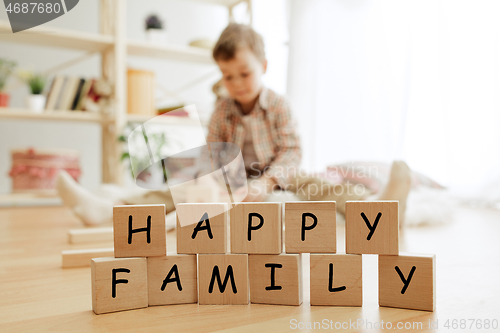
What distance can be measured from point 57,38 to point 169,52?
1.96ft

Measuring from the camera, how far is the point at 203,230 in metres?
0.57

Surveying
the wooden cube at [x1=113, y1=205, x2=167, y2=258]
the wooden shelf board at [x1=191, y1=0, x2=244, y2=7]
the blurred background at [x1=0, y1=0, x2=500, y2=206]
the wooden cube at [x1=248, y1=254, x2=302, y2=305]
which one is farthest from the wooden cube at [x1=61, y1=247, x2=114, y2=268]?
the wooden shelf board at [x1=191, y1=0, x2=244, y2=7]

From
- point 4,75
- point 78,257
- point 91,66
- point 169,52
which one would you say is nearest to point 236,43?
point 78,257

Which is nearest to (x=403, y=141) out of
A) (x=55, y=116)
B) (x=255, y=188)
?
(x=255, y=188)

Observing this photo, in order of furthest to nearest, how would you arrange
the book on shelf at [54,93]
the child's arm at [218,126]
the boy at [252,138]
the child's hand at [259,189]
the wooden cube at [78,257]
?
1. the book on shelf at [54,93]
2. the child's arm at [218,126]
3. the boy at [252,138]
4. the child's hand at [259,189]
5. the wooden cube at [78,257]

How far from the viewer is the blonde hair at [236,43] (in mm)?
1362

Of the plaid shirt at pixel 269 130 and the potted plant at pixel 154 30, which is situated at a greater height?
the potted plant at pixel 154 30

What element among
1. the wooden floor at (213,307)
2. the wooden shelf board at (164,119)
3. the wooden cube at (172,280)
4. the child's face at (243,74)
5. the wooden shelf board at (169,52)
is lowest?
the wooden floor at (213,307)

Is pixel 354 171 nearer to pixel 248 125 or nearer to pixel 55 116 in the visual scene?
pixel 248 125

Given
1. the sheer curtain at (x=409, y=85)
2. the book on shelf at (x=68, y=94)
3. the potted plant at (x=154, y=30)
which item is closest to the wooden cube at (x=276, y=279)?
the sheer curtain at (x=409, y=85)

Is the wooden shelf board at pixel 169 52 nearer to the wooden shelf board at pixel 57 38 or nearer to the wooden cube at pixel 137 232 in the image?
the wooden shelf board at pixel 57 38

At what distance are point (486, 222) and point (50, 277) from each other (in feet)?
4.33

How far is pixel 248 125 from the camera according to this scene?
5.01 feet

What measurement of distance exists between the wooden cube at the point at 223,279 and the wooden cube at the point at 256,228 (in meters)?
0.02
